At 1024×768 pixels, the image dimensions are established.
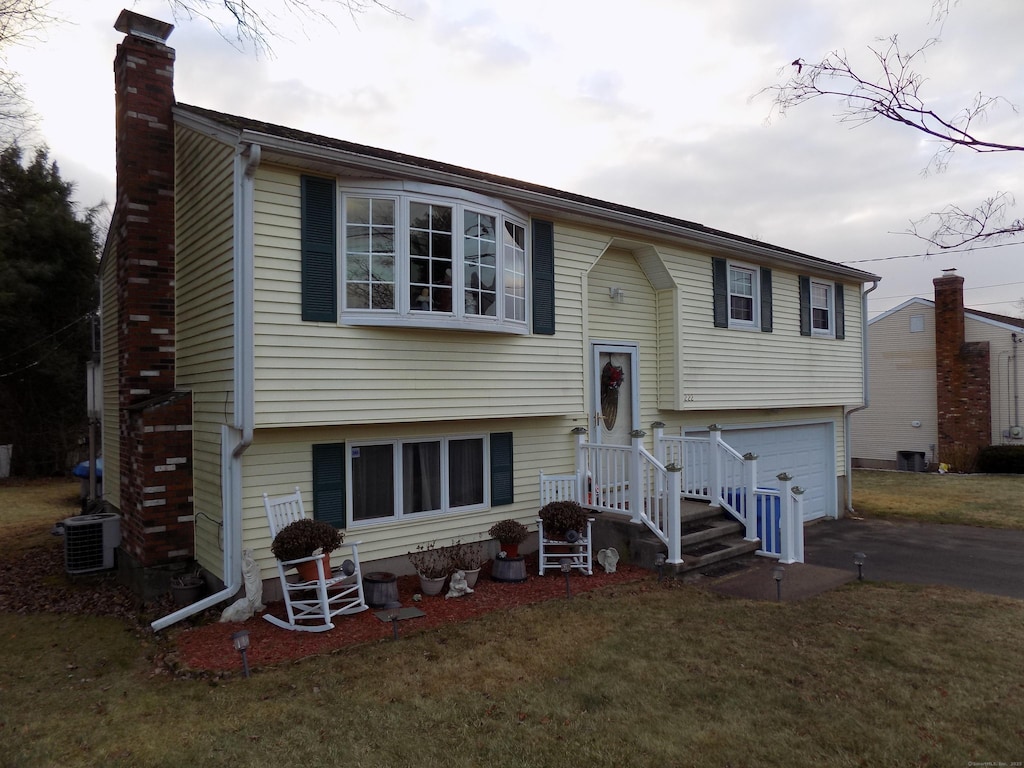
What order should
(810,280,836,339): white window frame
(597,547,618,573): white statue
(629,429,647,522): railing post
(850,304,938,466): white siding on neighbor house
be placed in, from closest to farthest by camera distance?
(597,547,618,573): white statue → (629,429,647,522): railing post → (810,280,836,339): white window frame → (850,304,938,466): white siding on neighbor house

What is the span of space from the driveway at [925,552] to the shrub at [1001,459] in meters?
10.0

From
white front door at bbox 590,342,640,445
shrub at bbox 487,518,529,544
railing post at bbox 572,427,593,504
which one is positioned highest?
white front door at bbox 590,342,640,445

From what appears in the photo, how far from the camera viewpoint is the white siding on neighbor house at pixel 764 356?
1056 cm

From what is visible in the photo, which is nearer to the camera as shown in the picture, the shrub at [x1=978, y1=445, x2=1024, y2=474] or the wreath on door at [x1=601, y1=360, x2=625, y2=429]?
the wreath on door at [x1=601, y1=360, x2=625, y2=429]

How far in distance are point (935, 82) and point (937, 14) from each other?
49 cm

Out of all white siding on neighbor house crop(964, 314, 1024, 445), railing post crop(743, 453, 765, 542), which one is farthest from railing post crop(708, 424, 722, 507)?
white siding on neighbor house crop(964, 314, 1024, 445)

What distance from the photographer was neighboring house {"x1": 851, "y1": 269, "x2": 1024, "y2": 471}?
21.0 metres

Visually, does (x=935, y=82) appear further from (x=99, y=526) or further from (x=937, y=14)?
(x=99, y=526)

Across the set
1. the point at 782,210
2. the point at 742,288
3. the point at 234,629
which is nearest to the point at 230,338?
the point at 234,629

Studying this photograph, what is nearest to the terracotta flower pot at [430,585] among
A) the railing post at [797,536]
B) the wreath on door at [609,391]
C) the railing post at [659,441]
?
the railing post at [659,441]

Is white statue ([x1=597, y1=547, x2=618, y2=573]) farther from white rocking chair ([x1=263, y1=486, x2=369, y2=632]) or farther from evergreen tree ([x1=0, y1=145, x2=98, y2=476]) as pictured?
evergreen tree ([x1=0, y1=145, x2=98, y2=476])

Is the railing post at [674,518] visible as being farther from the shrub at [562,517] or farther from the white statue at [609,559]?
the shrub at [562,517]

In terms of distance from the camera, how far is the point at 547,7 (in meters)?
6.36

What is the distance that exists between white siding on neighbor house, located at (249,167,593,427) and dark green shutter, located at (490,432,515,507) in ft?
1.75
